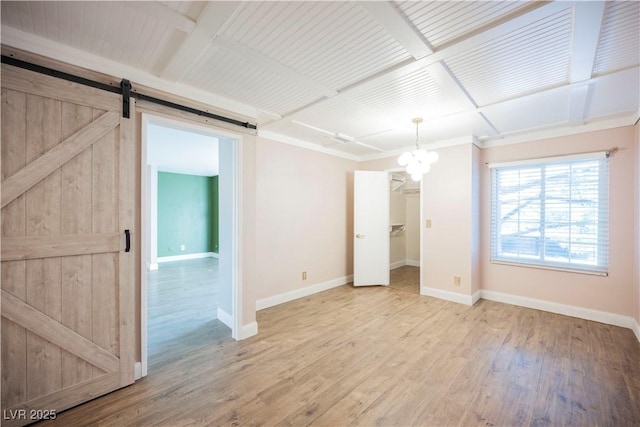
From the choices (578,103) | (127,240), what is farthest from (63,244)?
(578,103)

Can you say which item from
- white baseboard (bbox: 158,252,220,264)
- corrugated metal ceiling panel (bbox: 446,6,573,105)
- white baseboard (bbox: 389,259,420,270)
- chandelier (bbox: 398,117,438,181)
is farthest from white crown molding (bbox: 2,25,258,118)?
white baseboard (bbox: 158,252,220,264)

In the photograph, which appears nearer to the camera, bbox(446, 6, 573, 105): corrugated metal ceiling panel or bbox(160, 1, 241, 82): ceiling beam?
bbox(160, 1, 241, 82): ceiling beam

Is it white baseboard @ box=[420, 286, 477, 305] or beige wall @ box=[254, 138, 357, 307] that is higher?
beige wall @ box=[254, 138, 357, 307]

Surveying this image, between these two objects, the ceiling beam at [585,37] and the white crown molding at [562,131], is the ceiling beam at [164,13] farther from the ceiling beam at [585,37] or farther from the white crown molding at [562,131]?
the white crown molding at [562,131]

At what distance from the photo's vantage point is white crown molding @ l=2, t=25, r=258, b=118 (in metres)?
1.72

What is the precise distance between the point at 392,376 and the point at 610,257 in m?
3.35

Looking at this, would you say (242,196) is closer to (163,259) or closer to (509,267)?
(509,267)

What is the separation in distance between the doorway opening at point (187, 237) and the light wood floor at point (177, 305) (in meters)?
0.01

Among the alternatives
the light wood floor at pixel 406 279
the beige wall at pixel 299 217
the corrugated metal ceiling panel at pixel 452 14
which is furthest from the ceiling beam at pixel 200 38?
the light wood floor at pixel 406 279

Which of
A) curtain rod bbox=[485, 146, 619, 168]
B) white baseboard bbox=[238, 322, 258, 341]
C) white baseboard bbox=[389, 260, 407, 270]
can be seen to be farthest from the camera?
white baseboard bbox=[389, 260, 407, 270]

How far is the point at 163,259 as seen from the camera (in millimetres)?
7664

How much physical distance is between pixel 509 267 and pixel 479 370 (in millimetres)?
2379

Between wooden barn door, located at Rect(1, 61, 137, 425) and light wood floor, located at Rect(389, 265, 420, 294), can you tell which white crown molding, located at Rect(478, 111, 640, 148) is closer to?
light wood floor, located at Rect(389, 265, 420, 294)

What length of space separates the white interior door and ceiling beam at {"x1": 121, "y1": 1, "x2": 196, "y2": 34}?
3.65 m
